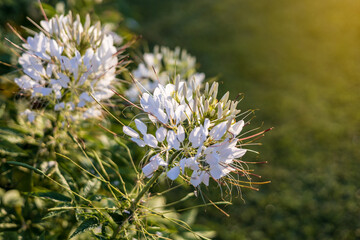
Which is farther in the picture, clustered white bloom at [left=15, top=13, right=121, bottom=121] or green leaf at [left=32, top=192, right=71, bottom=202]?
clustered white bloom at [left=15, top=13, right=121, bottom=121]

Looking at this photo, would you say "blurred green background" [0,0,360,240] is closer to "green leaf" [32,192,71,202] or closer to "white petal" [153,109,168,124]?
"green leaf" [32,192,71,202]

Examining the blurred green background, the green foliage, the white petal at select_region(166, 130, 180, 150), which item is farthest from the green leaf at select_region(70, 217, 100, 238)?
the green foliage

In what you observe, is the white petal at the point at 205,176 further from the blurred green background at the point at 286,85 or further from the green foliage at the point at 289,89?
the green foliage at the point at 289,89

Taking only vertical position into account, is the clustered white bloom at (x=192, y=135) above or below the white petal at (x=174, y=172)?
above

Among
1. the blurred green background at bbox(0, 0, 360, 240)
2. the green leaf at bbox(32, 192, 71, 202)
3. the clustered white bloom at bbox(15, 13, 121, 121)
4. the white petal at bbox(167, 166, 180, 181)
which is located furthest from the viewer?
the blurred green background at bbox(0, 0, 360, 240)

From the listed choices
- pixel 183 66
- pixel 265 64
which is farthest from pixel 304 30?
pixel 183 66

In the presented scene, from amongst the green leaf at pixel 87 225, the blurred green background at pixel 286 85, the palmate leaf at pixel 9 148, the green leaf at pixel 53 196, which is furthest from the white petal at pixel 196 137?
the blurred green background at pixel 286 85

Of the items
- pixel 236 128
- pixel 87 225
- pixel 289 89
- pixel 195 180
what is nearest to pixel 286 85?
pixel 289 89
